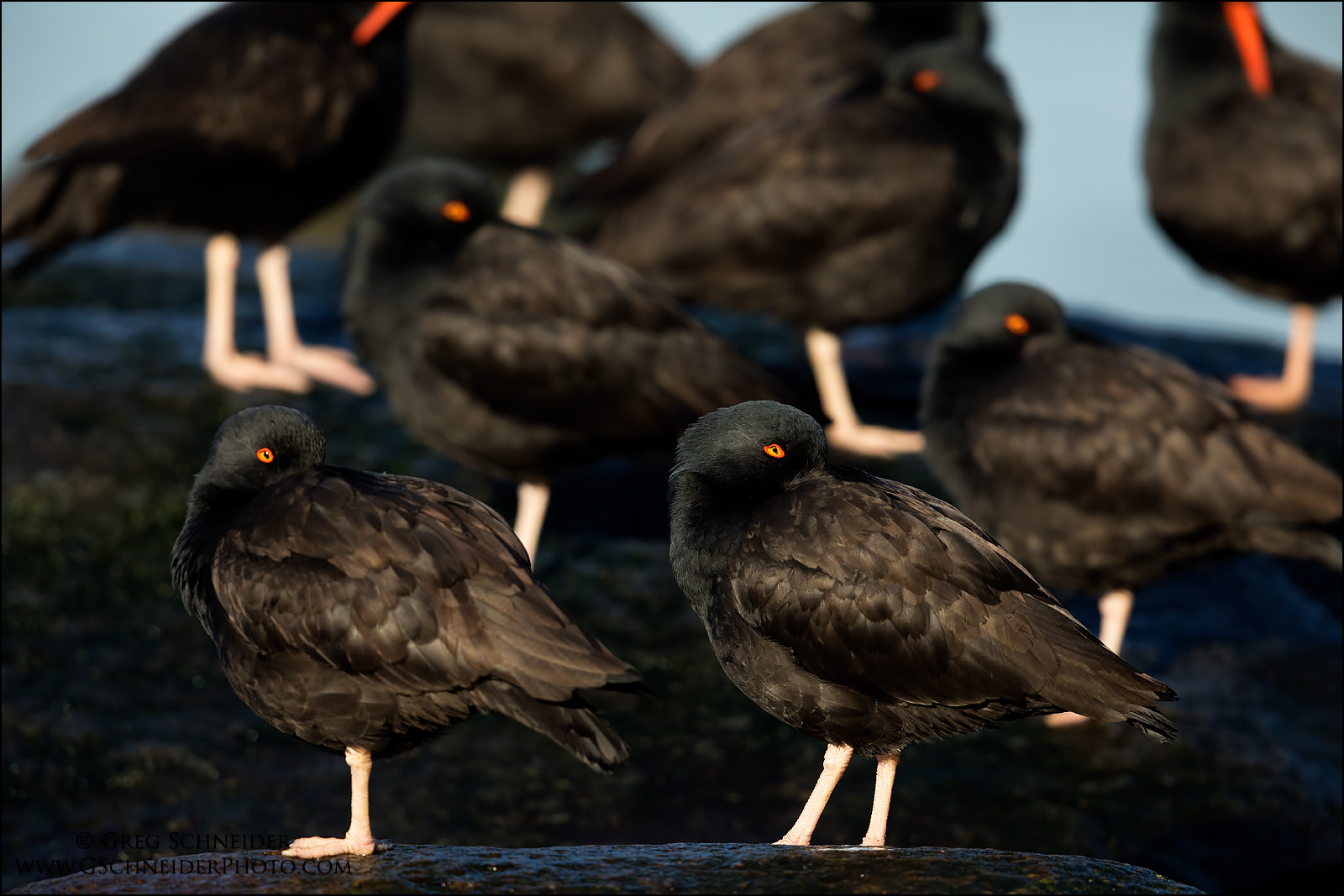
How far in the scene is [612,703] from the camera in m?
7.14

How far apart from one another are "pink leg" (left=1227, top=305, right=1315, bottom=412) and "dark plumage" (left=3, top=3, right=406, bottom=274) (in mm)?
6232

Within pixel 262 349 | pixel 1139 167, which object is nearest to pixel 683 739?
pixel 262 349

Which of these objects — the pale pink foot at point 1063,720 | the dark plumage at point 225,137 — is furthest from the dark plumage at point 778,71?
the pale pink foot at point 1063,720

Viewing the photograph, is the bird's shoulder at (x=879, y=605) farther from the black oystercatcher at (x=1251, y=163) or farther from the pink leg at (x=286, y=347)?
the black oystercatcher at (x=1251, y=163)

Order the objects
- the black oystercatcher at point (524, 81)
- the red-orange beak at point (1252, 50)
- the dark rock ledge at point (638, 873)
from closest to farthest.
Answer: the dark rock ledge at point (638, 873) → the red-orange beak at point (1252, 50) → the black oystercatcher at point (524, 81)

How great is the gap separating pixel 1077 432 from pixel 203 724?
4268 mm

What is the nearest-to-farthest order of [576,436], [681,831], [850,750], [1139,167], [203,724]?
[850,750] → [681,831] → [203,724] → [576,436] → [1139,167]

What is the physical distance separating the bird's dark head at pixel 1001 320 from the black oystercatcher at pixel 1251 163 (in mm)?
3371

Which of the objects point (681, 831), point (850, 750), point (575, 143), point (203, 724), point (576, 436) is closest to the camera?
point (850, 750)

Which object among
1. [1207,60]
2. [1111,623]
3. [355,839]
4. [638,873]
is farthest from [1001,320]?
[1207,60]

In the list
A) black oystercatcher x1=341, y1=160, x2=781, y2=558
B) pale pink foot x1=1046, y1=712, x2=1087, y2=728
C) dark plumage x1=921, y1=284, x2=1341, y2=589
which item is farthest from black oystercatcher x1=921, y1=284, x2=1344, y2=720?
black oystercatcher x1=341, y1=160, x2=781, y2=558

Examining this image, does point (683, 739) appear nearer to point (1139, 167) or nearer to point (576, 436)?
point (576, 436)

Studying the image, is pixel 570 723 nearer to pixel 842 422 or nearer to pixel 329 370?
pixel 842 422

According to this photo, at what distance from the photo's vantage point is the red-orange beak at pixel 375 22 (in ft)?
31.6
